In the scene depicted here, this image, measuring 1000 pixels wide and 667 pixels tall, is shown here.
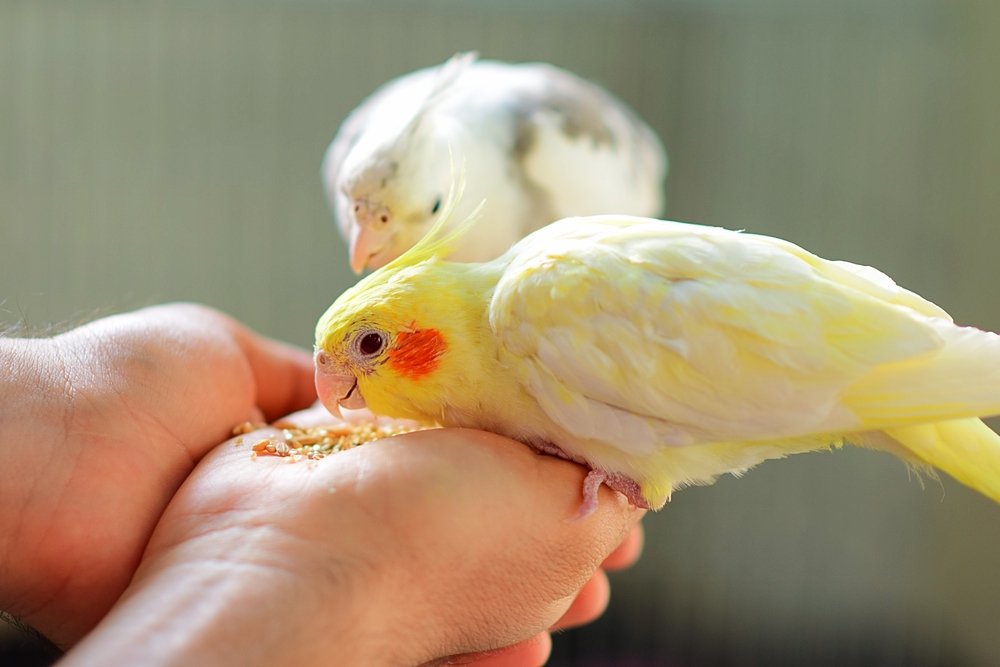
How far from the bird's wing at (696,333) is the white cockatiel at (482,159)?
2.26 ft

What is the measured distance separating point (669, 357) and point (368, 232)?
2.95ft

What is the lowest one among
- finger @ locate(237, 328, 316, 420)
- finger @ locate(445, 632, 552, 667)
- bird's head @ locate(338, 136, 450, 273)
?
finger @ locate(445, 632, 552, 667)

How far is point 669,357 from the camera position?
1.14 metres

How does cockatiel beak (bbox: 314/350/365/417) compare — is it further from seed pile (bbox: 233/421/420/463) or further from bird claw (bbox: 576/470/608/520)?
bird claw (bbox: 576/470/608/520)

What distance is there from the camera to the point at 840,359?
1104 millimetres

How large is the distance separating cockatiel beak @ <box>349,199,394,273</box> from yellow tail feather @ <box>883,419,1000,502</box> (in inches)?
42.2

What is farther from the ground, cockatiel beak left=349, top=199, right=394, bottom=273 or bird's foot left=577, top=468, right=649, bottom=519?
cockatiel beak left=349, top=199, right=394, bottom=273

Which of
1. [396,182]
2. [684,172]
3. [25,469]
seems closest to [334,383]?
[25,469]

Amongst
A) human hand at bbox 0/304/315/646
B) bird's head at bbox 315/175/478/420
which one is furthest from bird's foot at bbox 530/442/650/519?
human hand at bbox 0/304/315/646

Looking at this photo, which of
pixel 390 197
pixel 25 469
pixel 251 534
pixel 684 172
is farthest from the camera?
pixel 684 172

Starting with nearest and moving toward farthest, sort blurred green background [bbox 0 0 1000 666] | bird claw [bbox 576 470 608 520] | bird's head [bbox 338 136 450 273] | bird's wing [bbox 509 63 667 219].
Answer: bird claw [bbox 576 470 608 520] < bird's head [bbox 338 136 450 273] < bird's wing [bbox 509 63 667 219] < blurred green background [bbox 0 0 1000 666]

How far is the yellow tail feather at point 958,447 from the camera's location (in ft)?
3.75

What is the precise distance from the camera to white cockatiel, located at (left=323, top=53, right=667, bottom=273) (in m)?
1.86

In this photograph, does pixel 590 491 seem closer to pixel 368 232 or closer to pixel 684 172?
pixel 368 232
